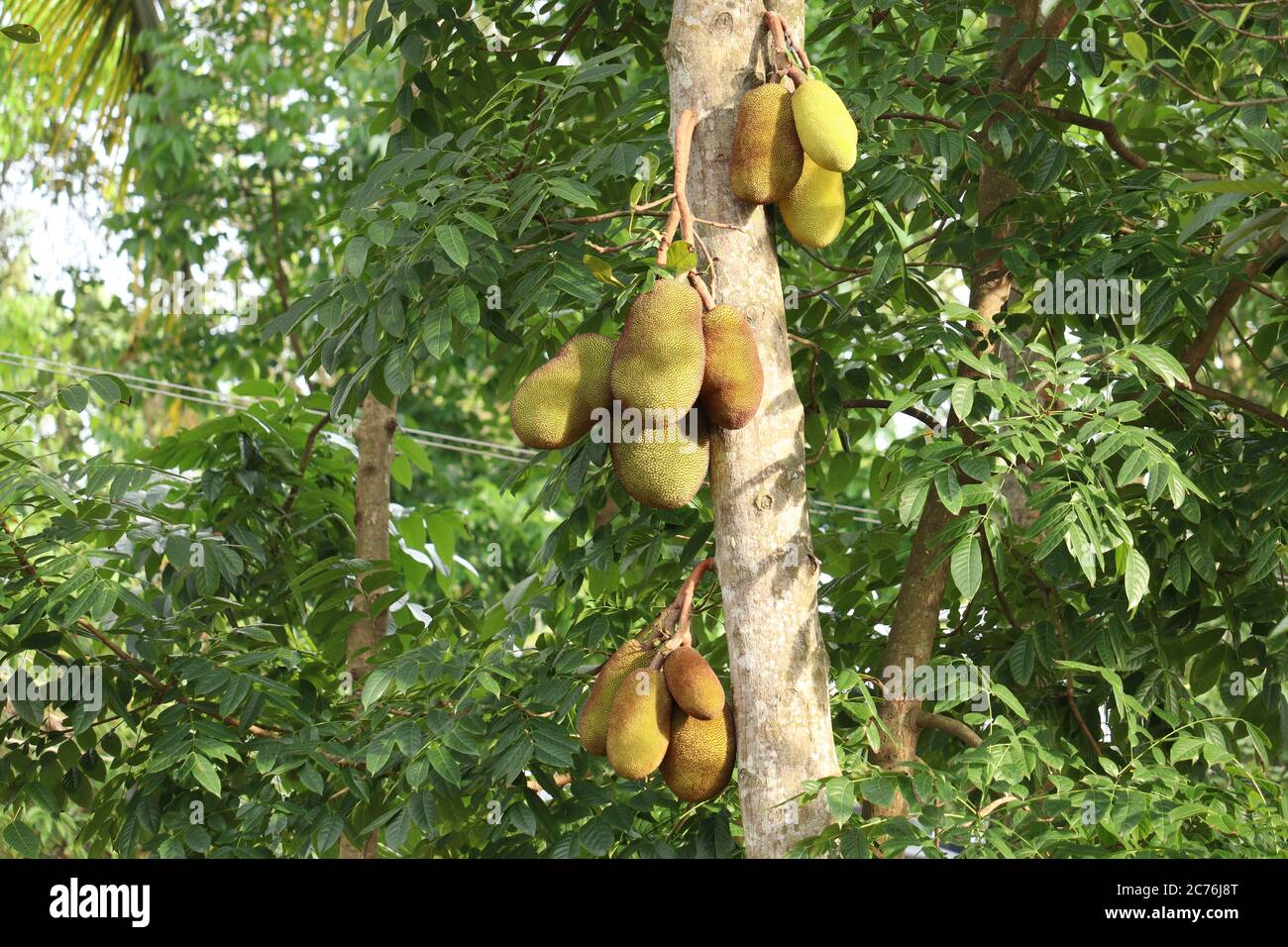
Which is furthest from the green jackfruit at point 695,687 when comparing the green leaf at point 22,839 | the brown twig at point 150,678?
the green leaf at point 22,839

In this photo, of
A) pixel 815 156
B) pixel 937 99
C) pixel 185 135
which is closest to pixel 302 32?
pixel 185 135

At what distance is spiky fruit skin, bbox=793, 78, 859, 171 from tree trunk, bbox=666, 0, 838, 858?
12cm

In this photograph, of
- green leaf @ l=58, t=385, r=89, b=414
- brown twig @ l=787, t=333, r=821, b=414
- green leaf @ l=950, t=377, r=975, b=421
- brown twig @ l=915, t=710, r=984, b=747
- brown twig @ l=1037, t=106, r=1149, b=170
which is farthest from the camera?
brown twig @ l=1037, t=106, r=1149, b=170

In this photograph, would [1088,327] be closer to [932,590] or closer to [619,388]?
[932,590]

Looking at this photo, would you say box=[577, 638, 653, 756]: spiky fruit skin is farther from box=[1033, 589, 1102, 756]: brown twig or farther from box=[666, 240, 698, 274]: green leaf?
box=[1033, 589, 1102, 756]: brown twig

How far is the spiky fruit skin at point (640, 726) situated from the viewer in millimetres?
1848

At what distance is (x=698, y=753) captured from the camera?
1.89 metres

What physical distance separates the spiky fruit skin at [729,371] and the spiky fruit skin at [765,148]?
0.66ft

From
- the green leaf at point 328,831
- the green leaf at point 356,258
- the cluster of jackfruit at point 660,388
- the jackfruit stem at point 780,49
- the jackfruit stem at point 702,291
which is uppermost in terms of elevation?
the jackfruit stem at point 780,49

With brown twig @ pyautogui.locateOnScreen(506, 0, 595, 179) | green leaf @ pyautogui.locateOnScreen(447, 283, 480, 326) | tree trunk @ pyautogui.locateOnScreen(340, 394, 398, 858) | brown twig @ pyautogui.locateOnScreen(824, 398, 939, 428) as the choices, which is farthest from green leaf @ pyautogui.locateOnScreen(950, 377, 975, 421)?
tree trunk @ pyautogui.locateOnScreen(340, 394, 398, 858)

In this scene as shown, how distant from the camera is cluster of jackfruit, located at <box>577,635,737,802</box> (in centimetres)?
185

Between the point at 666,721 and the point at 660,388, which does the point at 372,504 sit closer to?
the point at 666,721

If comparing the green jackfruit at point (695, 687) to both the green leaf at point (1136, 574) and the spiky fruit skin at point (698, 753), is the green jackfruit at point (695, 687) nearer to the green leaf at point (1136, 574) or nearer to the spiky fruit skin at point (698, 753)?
the spiky fruit skin at point (698, 753)

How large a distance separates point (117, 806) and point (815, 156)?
1.81 metres
